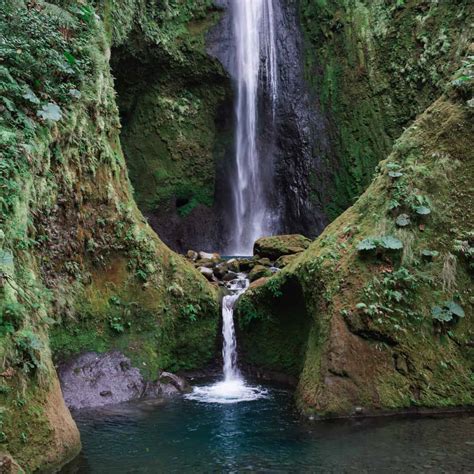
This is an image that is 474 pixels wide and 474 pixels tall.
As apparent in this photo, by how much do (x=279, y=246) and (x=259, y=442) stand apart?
656 cm

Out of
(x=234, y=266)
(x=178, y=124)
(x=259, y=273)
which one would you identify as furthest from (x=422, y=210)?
(x=178, y=124)

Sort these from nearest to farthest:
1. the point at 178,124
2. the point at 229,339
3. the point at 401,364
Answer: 1. the point at 401,364
2. the point at 229,339
3. the point at 178,124

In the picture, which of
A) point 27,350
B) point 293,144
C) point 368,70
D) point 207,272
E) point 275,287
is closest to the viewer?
point 27,350

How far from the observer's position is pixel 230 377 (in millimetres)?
9336

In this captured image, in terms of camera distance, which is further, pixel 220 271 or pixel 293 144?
pixel 293 144

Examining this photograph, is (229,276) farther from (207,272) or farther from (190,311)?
(190,311)

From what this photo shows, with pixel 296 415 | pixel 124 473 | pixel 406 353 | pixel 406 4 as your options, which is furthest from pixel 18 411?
pixel 406 4

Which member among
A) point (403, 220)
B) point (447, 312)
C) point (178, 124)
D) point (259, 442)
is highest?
point (178, 124)

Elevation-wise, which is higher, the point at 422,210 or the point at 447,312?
the point at 422,210

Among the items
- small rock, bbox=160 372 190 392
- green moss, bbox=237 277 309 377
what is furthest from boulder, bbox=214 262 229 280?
small rock, bbox=160 372 190 392

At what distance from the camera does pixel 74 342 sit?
7949mm

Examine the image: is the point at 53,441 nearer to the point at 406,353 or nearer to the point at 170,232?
the point at 406,353

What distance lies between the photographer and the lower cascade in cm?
815

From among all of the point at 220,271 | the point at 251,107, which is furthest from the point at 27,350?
the point at 251,107
